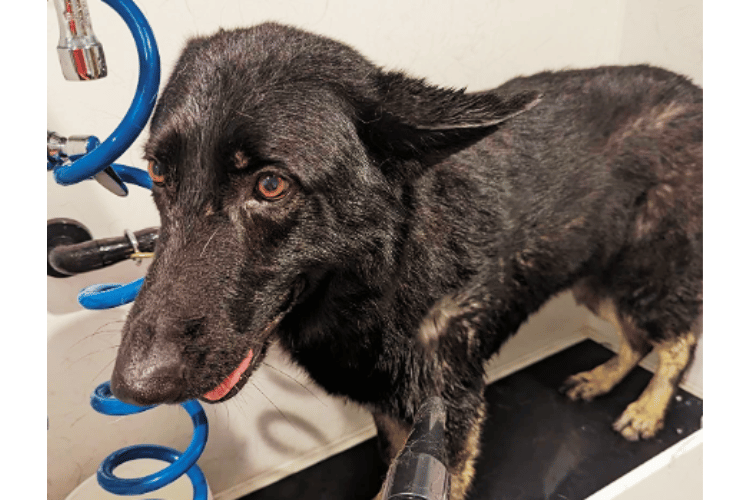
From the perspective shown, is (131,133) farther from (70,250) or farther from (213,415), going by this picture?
(213,415)

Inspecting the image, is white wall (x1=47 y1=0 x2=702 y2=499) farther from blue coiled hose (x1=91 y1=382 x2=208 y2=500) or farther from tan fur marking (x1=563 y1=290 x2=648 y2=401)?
tan fur marking (x1=563 y1=290 x2=648 y2=401)

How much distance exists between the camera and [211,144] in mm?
726

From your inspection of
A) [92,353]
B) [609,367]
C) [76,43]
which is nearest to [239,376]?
[76,43]

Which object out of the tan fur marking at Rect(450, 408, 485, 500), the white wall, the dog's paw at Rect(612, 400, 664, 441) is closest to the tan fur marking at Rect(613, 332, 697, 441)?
the dog's paw at Rect(612, 400, 664, 441)

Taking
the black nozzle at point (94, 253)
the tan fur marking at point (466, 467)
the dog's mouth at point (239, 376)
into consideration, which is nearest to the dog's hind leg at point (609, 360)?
the tan fur marking at point (466, 467)

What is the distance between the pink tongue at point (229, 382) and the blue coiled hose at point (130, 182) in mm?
83

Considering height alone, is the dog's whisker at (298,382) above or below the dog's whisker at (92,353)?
below

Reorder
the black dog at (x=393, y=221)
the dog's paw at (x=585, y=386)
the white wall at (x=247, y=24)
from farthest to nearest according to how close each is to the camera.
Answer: the dog's paw at (x=585, y=386), the white wall at (x=247, y=24), the black dog at (x=393, y=221)

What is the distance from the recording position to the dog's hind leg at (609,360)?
1.59m

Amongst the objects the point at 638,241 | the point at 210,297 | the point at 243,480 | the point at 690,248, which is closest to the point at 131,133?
the point at 210,297

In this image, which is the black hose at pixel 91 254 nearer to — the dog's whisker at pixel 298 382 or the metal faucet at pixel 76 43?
the metal faucet at pixel 76 43

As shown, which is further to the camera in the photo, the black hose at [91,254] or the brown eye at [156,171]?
the black hose at [91,254]

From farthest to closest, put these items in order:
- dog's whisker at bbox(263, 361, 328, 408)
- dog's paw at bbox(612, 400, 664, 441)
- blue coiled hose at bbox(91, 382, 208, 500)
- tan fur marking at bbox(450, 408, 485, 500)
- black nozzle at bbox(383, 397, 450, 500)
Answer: dog's paw at bbox(612, 400, 664, 441) → dog's whisker at bbox(263, 361, 328, 408) → tan fur marking at bbox(450, 408, 485, 500) → blue coiled hose at bbox(91, 382, 208, 500) → black nozzle at bbox(383, 397, 450, 500)

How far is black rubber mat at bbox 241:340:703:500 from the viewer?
4.55 ft
